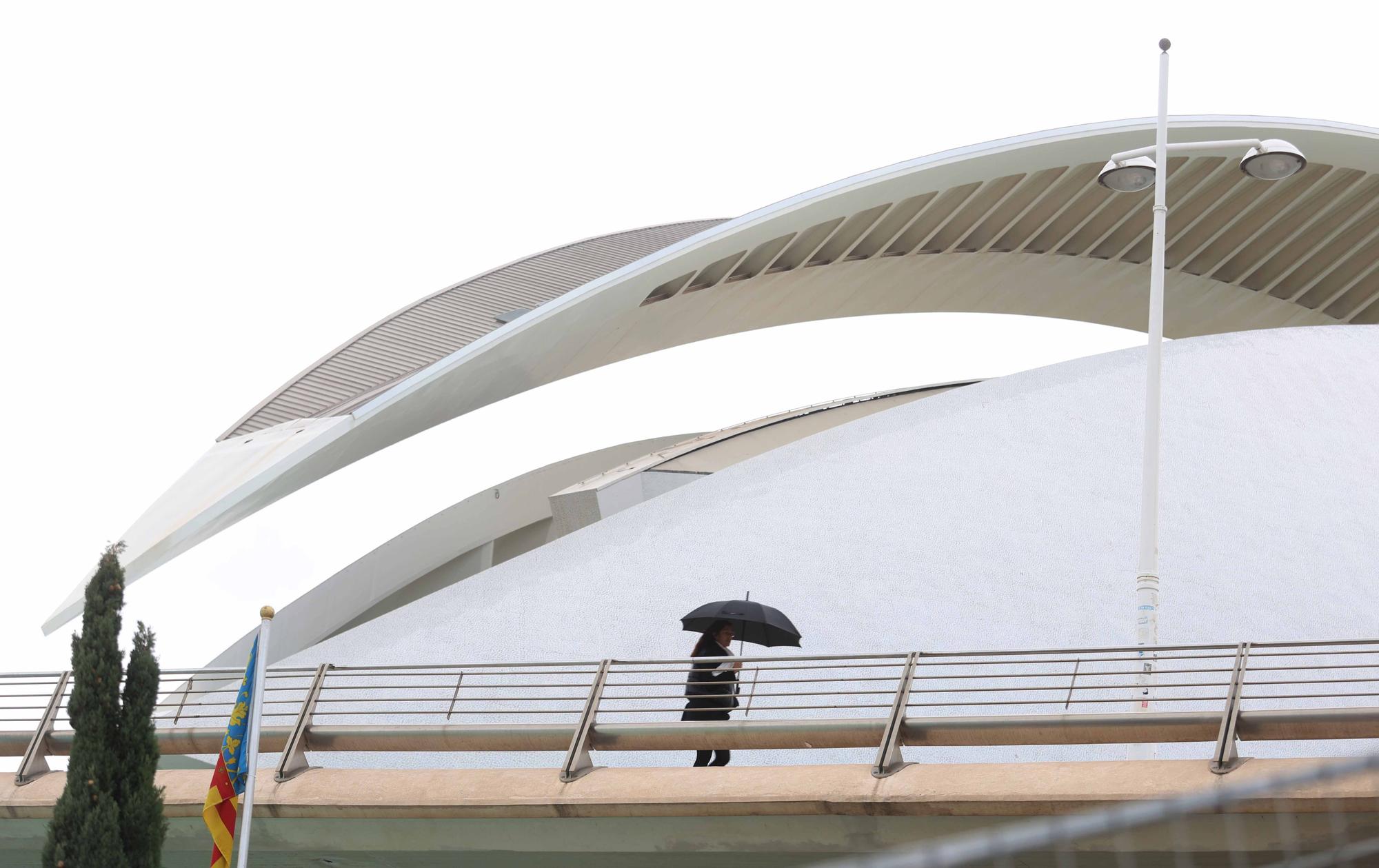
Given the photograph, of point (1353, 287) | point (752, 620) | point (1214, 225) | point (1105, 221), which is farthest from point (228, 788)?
point (1353, 287)

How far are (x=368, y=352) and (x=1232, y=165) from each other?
12897mm

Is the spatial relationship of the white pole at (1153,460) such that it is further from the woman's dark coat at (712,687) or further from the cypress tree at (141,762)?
the cypress tree at (141,762)

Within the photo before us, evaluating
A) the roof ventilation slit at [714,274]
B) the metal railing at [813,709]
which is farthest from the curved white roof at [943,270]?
the metal railing at [813,709]

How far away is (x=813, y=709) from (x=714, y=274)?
10850 mm

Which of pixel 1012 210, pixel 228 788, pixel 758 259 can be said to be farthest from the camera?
pixel 1012 210

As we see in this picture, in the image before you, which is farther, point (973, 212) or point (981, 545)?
point (973, 212)

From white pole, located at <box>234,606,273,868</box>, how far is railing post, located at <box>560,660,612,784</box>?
69.6 inches

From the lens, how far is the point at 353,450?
1678 cm

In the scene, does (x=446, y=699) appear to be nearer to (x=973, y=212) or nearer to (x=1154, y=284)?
(x=1154, y=284)

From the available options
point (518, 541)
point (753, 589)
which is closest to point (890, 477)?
point (753, 589)

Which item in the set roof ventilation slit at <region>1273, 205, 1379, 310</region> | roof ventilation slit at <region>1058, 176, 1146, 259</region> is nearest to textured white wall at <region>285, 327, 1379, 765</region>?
roof ventilation slit at <region>1058, 176, 1146, 259</region>

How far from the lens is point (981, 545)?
529 inches

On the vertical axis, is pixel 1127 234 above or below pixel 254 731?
above

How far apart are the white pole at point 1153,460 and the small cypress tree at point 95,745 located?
5967mm
